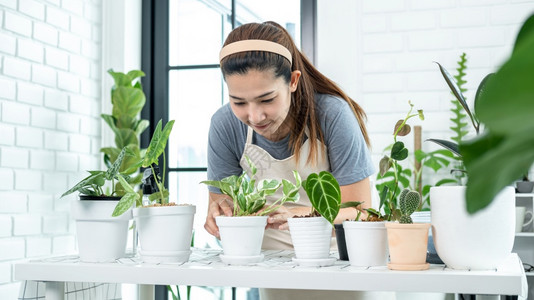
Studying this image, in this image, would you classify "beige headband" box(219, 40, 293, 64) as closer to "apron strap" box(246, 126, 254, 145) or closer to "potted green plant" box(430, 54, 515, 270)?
"apron strap" box(246, 126, 254, 145)

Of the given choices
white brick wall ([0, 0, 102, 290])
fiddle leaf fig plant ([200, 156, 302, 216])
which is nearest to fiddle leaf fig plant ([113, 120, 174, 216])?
fiddle leaf fig plant ([200, 156, 302, 216])

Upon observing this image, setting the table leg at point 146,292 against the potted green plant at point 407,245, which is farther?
the table leg at point 146,292

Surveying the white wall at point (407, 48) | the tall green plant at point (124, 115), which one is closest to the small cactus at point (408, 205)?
the white wall at point (407, 48)

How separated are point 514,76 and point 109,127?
356 centimetres

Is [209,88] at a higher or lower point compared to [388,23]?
lower

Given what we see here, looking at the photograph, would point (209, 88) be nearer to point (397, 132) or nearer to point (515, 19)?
point (515, 19)

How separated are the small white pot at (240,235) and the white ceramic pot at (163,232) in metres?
0.10

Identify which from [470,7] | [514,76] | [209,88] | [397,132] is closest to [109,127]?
[209,88]

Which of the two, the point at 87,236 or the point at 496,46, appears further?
the point at 496,46

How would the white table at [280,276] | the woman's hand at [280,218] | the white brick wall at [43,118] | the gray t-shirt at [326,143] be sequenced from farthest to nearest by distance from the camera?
1. the white brick wall at [43,118]
2. the gray t-shirt at [326,143]
3. the woman's hand at [280,218]
4. the white table at [280,276]

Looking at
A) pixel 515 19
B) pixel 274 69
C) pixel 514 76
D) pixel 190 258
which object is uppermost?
pixel 515 19

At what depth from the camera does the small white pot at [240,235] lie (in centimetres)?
132

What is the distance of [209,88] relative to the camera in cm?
387

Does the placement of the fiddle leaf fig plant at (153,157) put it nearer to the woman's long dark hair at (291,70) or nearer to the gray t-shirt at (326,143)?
the woman's long dark hair at (291,70)
